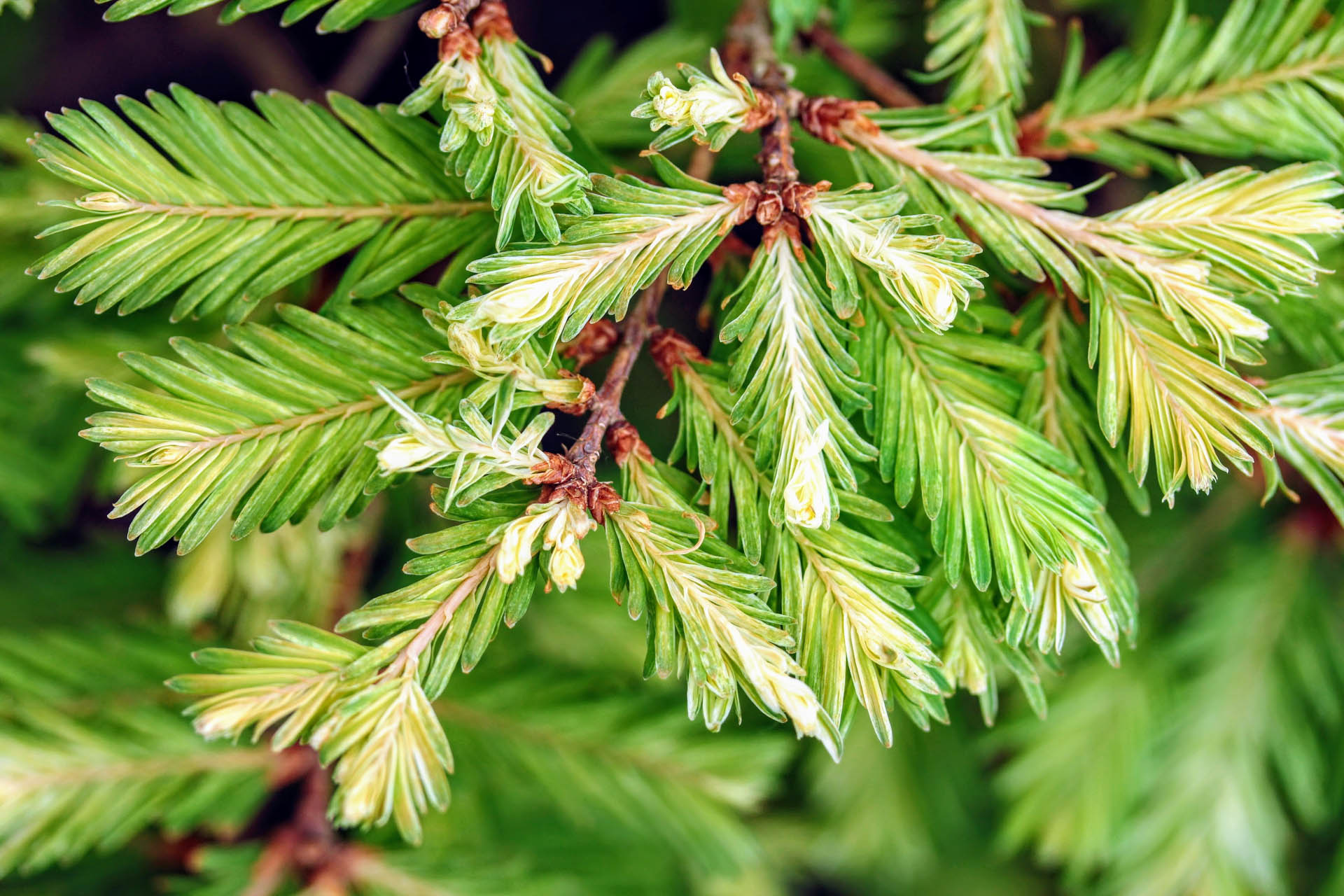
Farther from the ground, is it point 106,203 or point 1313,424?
point 106,203

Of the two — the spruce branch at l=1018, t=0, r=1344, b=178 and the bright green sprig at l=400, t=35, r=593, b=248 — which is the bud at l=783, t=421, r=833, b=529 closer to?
the bright green sprig at l=400, t=35, r=593, b=248

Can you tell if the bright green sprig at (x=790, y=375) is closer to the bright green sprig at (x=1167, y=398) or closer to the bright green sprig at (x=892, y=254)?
the bright green sprig at (x=892, y=254)

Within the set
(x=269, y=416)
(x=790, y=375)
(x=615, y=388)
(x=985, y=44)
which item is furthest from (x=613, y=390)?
(x=985, y=44)

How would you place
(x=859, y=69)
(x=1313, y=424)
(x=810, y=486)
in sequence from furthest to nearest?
(x=859, y=69), (x=1313, y=424), (x=810, y=486)

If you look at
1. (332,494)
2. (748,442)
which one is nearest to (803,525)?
(748,442)

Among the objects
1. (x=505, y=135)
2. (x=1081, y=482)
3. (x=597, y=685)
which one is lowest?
(x=597, y=685)

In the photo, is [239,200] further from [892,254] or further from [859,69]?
[859,69]

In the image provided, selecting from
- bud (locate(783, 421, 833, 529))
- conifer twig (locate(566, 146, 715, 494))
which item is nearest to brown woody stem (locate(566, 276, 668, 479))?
conifer twig (locate(566, 146, 715, 494))
